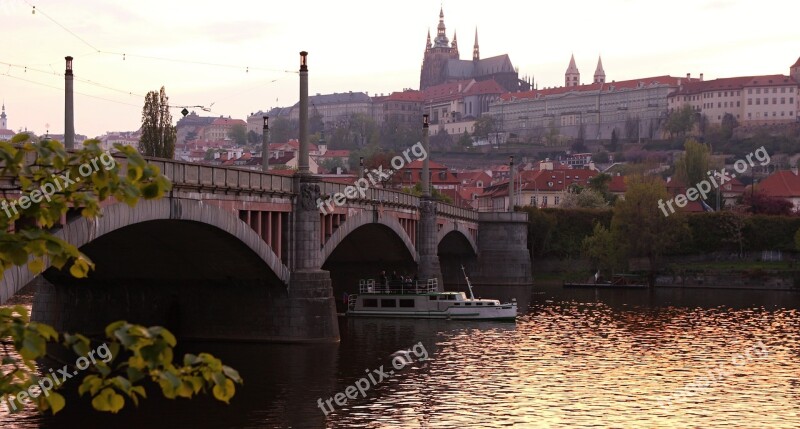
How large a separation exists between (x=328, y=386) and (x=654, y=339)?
89.3 ft

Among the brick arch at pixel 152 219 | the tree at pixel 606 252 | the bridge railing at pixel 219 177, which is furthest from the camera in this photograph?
the tree at pixel 606 252

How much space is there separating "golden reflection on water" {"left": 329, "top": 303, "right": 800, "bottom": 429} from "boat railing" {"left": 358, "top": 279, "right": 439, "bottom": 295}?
971cm

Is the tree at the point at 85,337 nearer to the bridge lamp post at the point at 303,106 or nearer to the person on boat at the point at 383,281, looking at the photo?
the bridge lamp post at the point at 303,106

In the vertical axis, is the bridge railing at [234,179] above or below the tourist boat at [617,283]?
above

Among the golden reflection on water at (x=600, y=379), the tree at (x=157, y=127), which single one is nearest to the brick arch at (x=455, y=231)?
the golden reflection on water at (x=600, y=379)

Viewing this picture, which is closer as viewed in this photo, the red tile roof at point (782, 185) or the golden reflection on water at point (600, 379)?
the golden reflection on water at point (600, 379)

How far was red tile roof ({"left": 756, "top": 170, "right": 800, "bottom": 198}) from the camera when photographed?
17750 cm

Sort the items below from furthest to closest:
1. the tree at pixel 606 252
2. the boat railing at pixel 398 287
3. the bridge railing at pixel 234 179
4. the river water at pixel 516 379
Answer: the tree at pixel 606 252
the boat railing at pixel 398 287
the bridge railing at pixel 234 179
the river water at pixel 516 379

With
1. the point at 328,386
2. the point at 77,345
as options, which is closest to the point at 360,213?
the point at 328,386

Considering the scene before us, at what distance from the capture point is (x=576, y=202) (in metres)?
162

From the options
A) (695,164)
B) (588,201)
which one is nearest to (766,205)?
(695,164)

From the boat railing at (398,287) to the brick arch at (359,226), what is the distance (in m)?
2.69

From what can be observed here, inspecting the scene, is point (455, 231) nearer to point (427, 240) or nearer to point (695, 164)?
point (427, 240)

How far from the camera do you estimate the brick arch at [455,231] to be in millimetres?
96500
